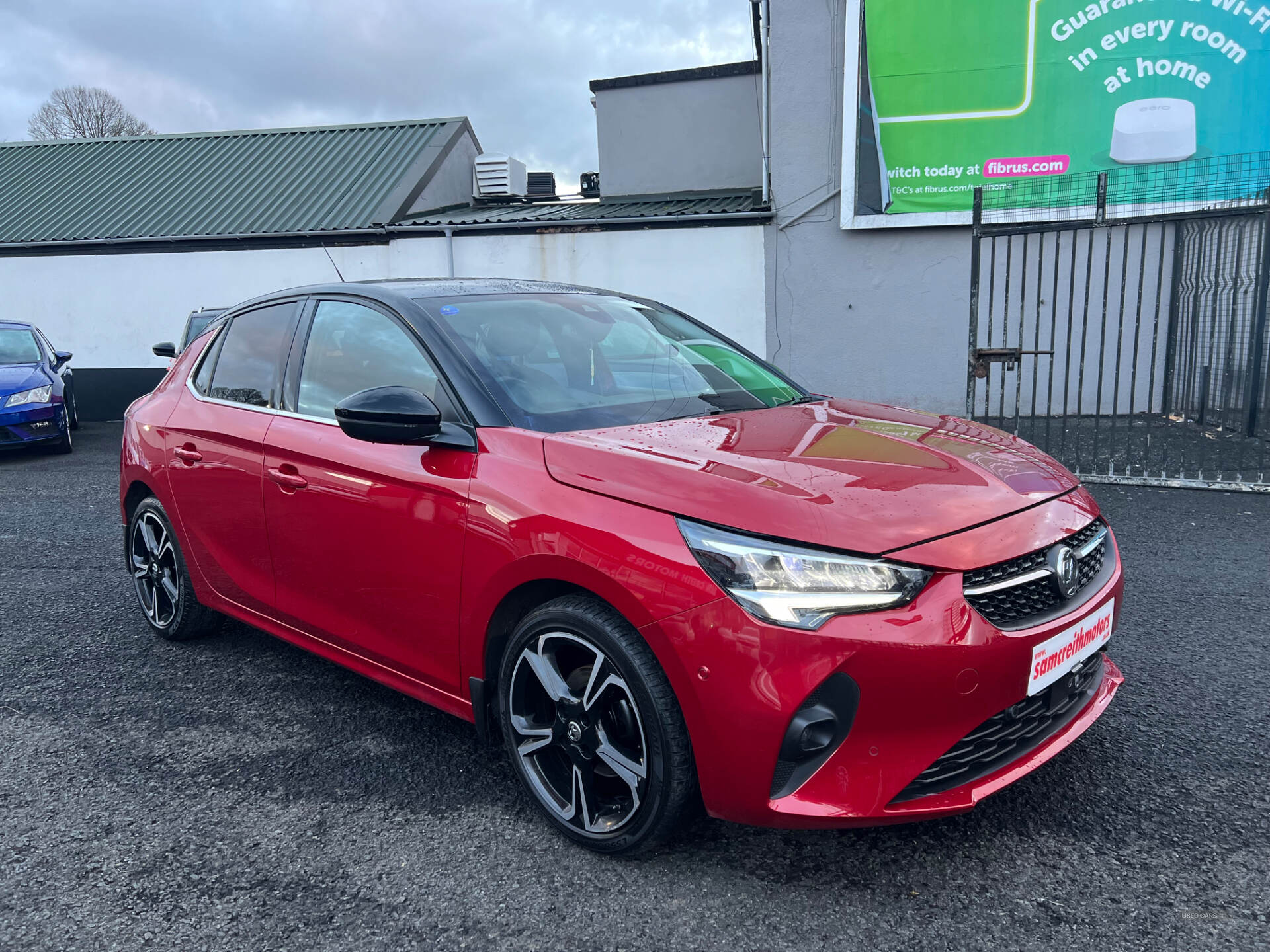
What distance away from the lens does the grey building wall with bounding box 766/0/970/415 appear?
10.8 m

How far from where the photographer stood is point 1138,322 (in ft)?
26.1

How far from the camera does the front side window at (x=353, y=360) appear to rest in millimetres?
2984

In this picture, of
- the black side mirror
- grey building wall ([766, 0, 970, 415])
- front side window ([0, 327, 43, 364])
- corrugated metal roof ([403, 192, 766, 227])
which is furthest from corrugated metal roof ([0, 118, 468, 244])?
the black side mirror

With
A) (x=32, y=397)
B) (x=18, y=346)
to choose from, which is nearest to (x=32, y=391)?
(x=32, y=397)

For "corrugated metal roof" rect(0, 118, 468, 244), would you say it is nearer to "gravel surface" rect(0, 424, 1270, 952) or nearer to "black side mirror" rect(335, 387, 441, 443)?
"gravel surface" rect(0, 424, 1270, 952)

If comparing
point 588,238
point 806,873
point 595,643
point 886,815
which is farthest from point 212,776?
point 588,238

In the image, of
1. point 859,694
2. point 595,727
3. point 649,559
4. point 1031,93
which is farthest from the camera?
point 1031,93

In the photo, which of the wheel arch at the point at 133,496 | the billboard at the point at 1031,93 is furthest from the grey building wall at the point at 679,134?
the wheel arch at the point at 133,496

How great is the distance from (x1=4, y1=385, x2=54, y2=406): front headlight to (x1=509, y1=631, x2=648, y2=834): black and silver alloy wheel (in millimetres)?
10072

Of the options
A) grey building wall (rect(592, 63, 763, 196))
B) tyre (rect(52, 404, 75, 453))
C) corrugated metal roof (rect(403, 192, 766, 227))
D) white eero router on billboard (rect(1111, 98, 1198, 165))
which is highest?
grey building wall (rect(592, 63, 763, 196))

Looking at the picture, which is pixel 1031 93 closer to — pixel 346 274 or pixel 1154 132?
pixel 1154 132

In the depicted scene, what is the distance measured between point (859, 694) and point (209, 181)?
711 inches

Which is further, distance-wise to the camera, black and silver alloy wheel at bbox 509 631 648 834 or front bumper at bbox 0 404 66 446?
front bumper at bbox 0 404 66 446

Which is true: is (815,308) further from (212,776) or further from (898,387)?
(212,776)
